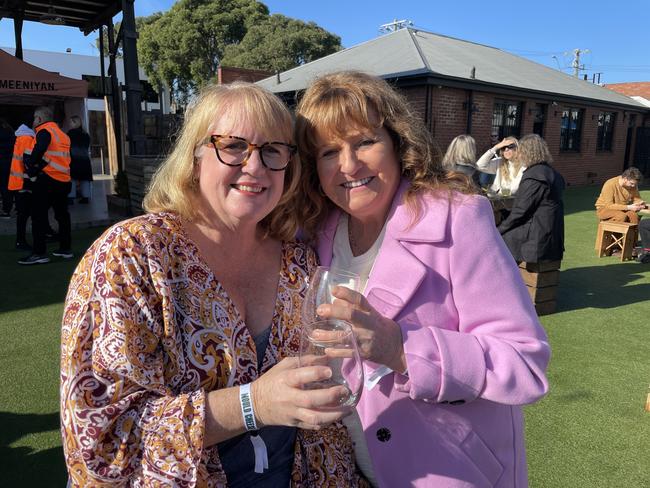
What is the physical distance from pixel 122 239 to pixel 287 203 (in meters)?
0.63

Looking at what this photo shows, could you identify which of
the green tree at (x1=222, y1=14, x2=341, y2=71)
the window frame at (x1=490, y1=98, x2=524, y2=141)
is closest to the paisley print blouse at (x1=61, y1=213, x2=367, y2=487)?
the window frame at (x1=490, y1=98, x2=524, y2=141)

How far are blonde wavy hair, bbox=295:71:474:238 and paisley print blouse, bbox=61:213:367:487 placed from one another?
23.0 inches

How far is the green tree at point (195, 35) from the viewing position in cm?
3269

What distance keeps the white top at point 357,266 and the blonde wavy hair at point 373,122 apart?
0.23m

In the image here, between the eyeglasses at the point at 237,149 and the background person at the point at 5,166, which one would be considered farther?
the background person at the point at 5,166

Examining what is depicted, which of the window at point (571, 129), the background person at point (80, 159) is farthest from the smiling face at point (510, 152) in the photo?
the window at point (571, 129)

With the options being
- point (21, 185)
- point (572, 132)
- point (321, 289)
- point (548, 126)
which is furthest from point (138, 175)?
point (572, 132)

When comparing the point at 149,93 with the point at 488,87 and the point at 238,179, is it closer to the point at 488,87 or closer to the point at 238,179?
the point at 488,87

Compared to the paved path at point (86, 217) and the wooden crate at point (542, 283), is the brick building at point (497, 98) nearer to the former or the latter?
the paved path at point (86, 217)

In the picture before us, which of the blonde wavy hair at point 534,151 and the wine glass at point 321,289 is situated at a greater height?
the blonde wavy hair at point 534,151

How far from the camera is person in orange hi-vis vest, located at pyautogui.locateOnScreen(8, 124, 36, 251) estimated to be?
748 cm

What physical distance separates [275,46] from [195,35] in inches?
229

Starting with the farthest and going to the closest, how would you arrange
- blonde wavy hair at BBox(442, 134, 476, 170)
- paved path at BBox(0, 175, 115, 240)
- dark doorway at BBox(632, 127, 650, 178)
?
1. dark doorway at BBox(632, 127, 650, 178)
2. paved path at BBox(0, 175, 115, 240)
3. blonde wavy hair at BBox(442, 134, 476, 170)

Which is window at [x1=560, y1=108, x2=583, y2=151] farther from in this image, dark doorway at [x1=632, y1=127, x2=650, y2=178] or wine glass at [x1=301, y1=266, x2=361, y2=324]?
wine glass at [x1=301, y1=266, x2=361, y2=324]
